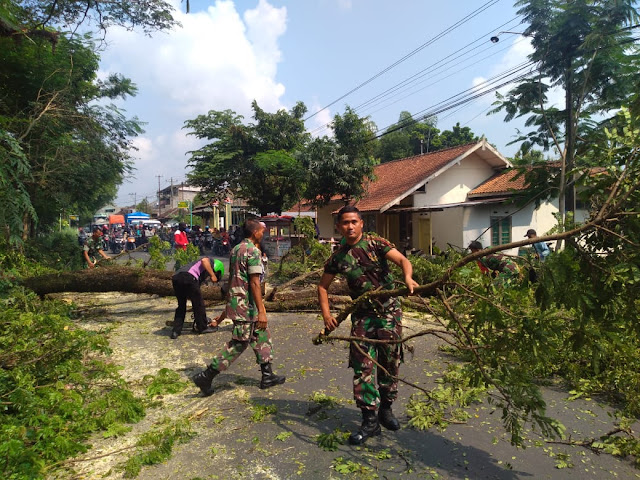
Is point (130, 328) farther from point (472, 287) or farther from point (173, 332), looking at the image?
point (472, 287)

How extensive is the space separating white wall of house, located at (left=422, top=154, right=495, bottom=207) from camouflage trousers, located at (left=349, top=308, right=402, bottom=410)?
14507mm

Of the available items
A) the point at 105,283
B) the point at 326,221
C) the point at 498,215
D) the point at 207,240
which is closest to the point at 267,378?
the point at 105,283

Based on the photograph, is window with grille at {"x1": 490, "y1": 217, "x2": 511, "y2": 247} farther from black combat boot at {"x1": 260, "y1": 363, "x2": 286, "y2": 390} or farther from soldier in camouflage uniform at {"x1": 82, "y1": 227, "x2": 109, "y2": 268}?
black combat boot at {"x1": 260, "y1": 363, "x2": 286, "y2": 390}

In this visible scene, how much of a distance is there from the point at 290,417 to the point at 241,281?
1.47 meters

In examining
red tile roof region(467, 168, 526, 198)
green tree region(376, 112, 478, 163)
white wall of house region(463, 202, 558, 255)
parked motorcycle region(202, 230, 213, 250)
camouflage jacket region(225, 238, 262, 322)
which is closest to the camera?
camouflage jacket region(225, 238, 262, 322)

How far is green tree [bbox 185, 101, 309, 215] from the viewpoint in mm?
22562

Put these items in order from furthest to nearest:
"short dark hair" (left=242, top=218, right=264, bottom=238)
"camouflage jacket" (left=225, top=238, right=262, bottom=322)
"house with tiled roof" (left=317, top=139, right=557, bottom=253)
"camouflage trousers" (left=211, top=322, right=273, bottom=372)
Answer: "house with tiled roof" (left=317, top=139, right=557, bottom=253)
"short dark hair" (left=242, top=218, right=264, bottom=238)
"camouflage jacket" (left=225, top=238, right=262, bottom=322)
"camouflage trousers" (left=211, top=322, right=273, bottom=372)

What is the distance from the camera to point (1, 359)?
3.91 metres

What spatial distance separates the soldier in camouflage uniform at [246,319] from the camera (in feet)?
13.3

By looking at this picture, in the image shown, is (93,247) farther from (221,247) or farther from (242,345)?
(221,247)

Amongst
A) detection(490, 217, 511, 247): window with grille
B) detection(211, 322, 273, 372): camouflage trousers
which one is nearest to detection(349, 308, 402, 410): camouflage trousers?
detection(211, 322, 273, 372): camouflage trousers

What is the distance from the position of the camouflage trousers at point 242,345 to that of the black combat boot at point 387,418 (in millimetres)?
1364

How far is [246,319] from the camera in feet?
13.8

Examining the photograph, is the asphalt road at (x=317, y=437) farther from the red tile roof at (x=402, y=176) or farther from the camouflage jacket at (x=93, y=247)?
the red tile roof at (x=402, y=176)
